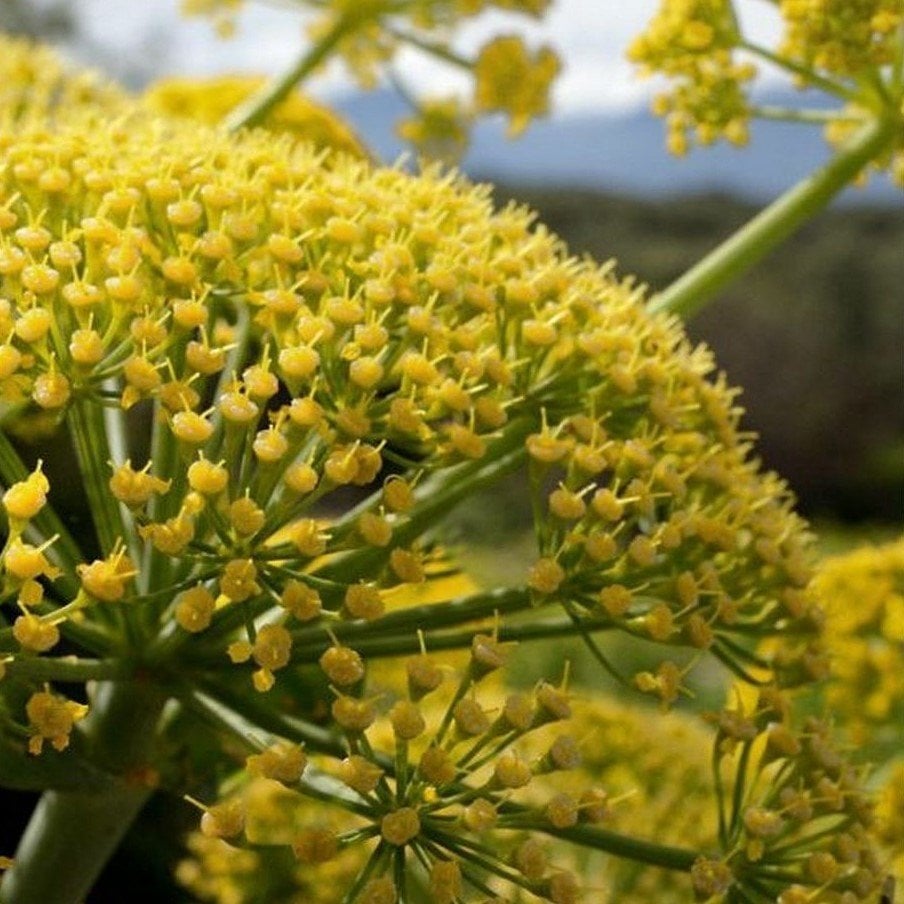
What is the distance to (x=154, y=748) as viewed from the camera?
118 cm

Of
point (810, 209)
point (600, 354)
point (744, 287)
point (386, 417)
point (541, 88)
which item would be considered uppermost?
point (744, 287)

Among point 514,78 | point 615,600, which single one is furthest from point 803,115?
point 615,600

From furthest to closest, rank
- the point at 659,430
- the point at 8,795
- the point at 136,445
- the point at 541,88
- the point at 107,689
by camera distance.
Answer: the point at 8,795 → the point at 136,445 → the point at 541,88 → the point at 659,430 → the point at 107,689

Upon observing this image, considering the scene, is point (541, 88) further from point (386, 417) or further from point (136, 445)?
point (386, 417)

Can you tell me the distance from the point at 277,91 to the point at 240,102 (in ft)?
0.85

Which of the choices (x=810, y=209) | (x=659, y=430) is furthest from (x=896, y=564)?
(x=659, y=430)

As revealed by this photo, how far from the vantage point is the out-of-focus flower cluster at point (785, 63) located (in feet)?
4.77

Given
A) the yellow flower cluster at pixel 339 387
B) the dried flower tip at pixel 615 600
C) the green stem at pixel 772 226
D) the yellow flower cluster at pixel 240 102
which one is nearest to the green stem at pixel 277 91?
the yellow flower cluster at pixel 240 102

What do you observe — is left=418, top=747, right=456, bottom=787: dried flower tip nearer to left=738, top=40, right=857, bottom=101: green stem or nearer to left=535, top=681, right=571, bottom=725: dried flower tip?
left=535, top=681, right=571, bottom=725: dried flower tip

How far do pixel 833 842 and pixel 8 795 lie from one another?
62.7 inches

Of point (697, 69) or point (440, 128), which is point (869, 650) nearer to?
point (697, 69)

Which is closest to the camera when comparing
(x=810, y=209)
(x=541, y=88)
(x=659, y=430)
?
(x=659, y=430)

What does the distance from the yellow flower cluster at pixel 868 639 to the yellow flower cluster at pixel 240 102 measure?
2.21 feet

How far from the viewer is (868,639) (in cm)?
187
